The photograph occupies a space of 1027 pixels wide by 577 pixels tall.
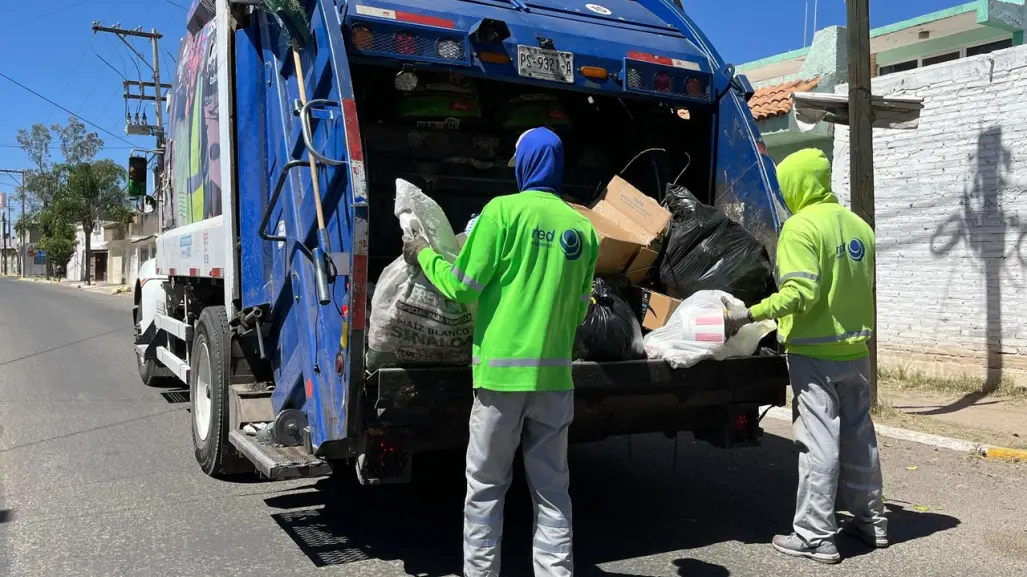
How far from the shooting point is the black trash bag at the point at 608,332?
3.74 m

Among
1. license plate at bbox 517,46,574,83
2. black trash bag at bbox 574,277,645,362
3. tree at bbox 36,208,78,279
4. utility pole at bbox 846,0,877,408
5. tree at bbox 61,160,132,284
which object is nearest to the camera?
black trash bag at bbox 574,277,645,362

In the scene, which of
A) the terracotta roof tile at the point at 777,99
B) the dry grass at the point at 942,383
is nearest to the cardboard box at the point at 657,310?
the dry grass at the point at 942,383

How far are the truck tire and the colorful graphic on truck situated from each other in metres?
0.72

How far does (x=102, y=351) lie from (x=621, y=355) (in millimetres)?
10744

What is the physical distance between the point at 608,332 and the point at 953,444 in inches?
148

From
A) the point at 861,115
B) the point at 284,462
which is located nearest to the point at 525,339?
the point at 284,462

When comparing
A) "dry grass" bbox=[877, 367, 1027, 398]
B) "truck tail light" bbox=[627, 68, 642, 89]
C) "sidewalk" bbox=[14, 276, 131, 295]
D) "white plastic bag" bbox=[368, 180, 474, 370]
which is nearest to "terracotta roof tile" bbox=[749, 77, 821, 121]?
"dry grass" bbox=[877, 367, 1027, 398]

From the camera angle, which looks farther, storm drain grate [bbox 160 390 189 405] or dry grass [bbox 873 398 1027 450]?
storm drain grate [bbox 160 390 189 405]

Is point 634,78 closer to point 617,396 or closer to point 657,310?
point 657,310

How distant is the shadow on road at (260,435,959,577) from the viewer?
399 cm

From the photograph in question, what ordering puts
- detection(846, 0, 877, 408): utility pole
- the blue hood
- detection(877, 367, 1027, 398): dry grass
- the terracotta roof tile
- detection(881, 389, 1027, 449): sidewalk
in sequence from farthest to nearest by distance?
1. the terracotta roof tile
2. detection(877, 367, 1027, 398): dry grass
3. detection(846, 0, 877, 408): utility pole
4. detection(881, 389, 1027, 449): sidewalk
5. the blue hood

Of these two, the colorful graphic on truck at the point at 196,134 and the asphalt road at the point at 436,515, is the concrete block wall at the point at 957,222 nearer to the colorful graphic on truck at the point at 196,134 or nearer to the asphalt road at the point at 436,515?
the asphalt road at the point at 436,515

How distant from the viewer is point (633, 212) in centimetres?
438

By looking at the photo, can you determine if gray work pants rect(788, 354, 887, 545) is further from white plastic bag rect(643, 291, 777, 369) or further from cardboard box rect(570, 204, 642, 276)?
cardboard box rect(570, 204, 642, 276)
